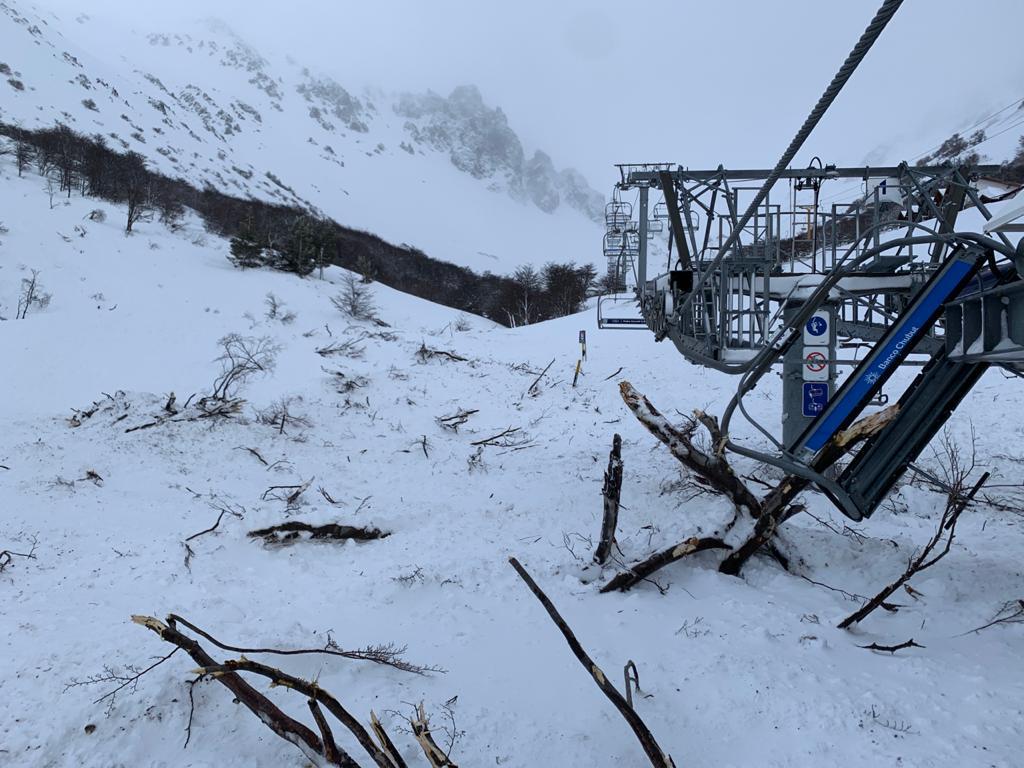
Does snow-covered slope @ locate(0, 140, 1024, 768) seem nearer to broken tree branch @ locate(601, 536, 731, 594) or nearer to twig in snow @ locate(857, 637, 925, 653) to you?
twig in snow @ locate(857, 637, 925, 653)

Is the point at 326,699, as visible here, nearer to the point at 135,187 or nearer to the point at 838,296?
the point at 838,296

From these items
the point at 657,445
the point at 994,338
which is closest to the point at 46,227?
the point at 657,445

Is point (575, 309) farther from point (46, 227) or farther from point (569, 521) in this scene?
point (569, 521)

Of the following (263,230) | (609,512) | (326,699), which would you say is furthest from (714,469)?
(263,230)

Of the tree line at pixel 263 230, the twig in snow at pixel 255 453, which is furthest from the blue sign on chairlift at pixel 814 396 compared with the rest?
the tree line at pixel 263 230

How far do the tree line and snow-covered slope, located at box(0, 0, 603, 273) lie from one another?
4.84 m

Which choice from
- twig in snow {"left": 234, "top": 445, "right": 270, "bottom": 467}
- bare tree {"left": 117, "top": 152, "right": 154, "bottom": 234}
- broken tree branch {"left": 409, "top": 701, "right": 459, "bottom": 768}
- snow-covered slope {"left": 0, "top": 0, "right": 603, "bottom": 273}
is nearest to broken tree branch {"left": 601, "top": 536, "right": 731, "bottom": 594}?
broken tree branch {"left": 409, "top": 701, "right": 459, "bottom": 768}

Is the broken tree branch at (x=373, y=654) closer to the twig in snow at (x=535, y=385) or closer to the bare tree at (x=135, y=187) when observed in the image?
the twig in snow at (x=535, y=385)

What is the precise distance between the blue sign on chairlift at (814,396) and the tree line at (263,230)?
29.0m

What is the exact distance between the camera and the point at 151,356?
15984 millimetres

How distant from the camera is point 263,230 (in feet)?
115

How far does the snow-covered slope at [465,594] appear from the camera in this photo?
12.4 feet

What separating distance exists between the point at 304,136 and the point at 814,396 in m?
94.0

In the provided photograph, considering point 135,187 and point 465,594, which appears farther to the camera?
point 135,187
